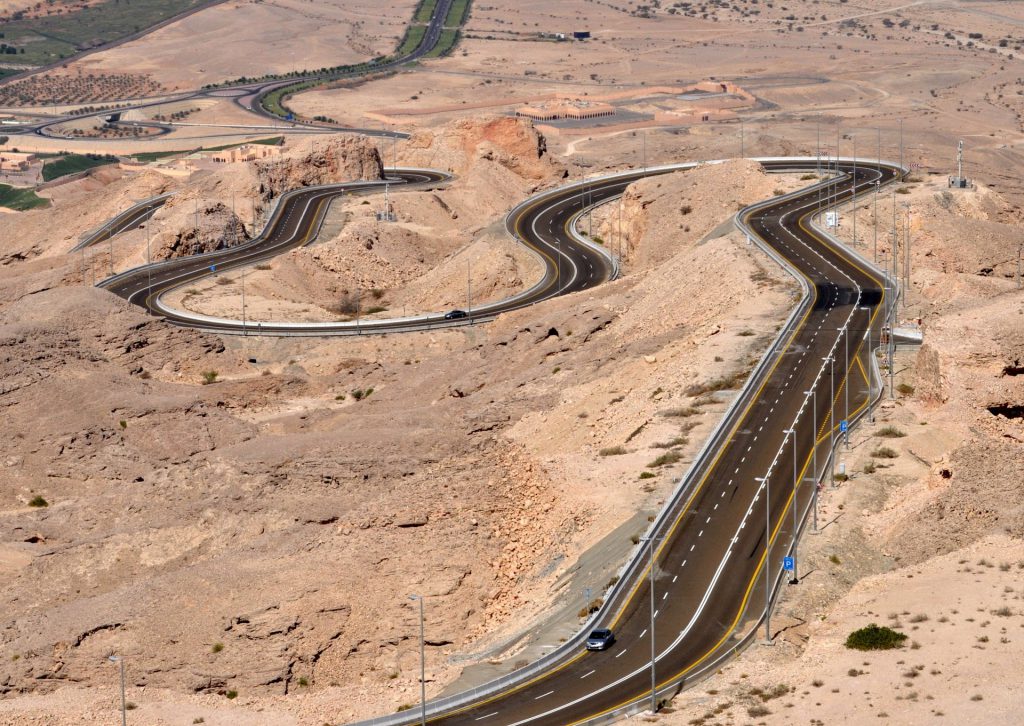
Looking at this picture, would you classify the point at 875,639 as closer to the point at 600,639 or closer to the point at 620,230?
the point at 600,639

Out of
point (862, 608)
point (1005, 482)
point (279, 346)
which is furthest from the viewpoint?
point (279, 346)

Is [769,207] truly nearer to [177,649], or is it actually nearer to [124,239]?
[124,239]

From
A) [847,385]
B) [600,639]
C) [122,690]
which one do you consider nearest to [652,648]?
[600,639]

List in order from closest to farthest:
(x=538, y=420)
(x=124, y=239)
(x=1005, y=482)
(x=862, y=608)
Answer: (x=862, y=608), (x=1005, y=482), (x=538, y=420), (x=124, y=239)

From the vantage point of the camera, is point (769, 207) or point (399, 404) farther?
point (769, 207)

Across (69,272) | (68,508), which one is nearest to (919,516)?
(68,508)

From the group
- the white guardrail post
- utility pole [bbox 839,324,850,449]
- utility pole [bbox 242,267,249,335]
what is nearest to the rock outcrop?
utility pole [bbox 242,267,249,335]

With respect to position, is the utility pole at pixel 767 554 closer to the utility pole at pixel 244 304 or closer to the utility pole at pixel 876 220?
the utility pole at pixel 876 220
